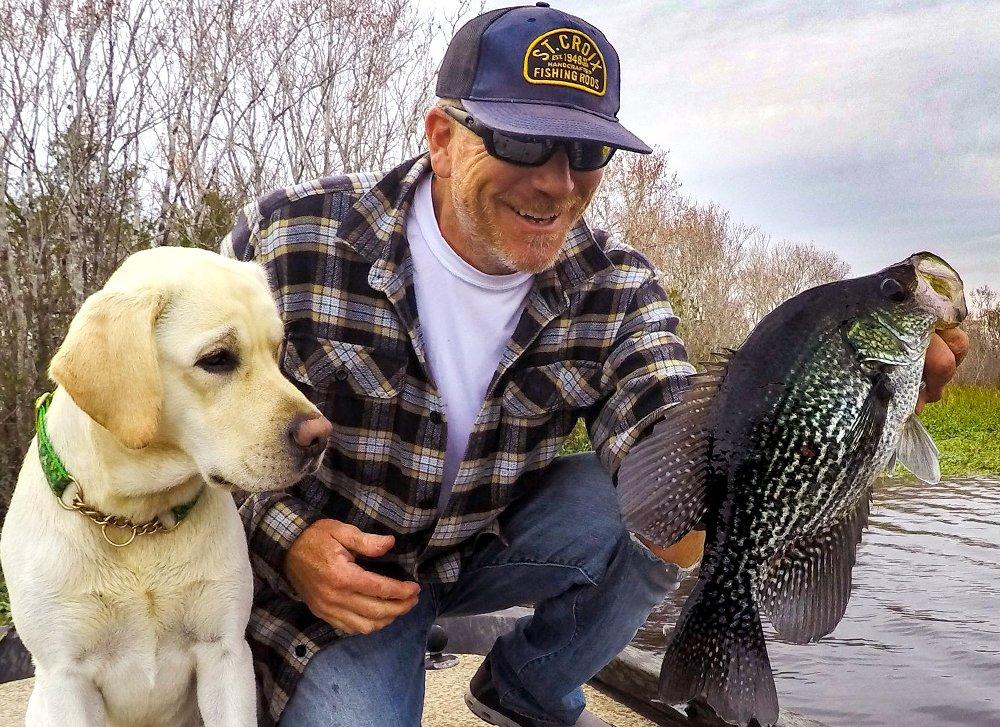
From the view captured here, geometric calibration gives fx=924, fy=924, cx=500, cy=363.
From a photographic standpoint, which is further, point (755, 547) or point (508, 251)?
point (508, 251)

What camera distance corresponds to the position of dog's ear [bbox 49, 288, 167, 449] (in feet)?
7.18

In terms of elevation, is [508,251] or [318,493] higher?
[508,251]

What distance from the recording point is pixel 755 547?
1836 mm

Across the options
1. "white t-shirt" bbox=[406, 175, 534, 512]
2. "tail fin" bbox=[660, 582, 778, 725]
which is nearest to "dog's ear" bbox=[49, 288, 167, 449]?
"white t-shirt" bbox=[406, 175, 534, 512]

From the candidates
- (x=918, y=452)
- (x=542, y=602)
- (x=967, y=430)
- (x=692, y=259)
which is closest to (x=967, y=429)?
(x=967, y=430)

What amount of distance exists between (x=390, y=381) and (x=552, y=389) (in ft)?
1.82

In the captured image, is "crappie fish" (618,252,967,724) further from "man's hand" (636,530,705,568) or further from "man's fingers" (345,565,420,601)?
"man's hand" (636,530,705,568)

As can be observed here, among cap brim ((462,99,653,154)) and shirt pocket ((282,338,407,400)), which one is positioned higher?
cap brim ((462,99,653,154))

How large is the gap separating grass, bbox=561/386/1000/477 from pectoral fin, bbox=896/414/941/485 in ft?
43.5

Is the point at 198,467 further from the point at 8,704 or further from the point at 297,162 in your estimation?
the point at 297,162

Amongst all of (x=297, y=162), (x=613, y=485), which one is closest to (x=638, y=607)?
(x=613, y=485)

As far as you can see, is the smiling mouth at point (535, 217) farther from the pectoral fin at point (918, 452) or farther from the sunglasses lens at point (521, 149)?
the pectoral fin at point (918, 452)

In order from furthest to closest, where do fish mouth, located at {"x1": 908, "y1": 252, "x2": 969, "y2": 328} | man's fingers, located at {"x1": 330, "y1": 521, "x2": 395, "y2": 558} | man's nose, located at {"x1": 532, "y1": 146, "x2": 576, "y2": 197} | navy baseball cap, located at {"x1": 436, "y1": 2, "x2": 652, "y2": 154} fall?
man's nose, located at {"x1": 532, "y1": 146, "x2": 576, "y2": 197} → navy baseball cap, located at {"x1": 436, "y1": 2, "x2": 652, "y2": 154} → man's fingers, located at {"x1": 330, "y1": 521, "x2": 395, "y2": 558} → fish mouth, located at {"x1": 908, "y1": 252, "x2": 969, "y2": 328}

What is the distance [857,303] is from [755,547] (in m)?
0.52
